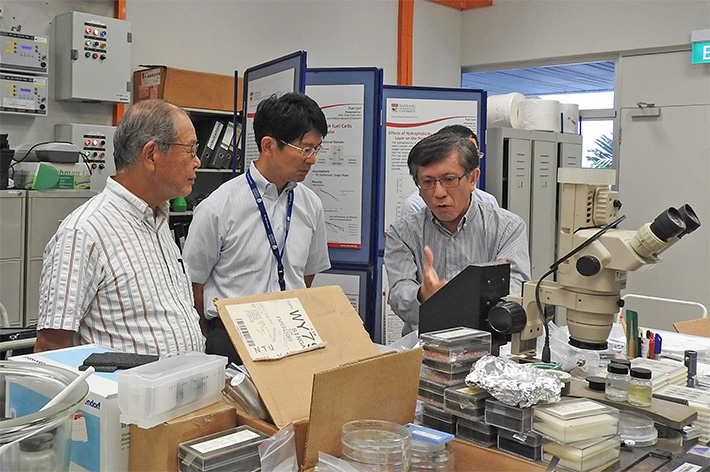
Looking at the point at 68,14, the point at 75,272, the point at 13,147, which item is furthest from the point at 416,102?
the point at 75,272

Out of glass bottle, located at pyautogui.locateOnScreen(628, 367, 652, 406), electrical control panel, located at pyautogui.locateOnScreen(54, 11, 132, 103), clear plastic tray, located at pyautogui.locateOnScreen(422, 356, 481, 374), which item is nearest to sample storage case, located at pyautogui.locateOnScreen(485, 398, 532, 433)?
clear plastic tray, located at pyautogui.locateOnScreen(422, 356, 481, 374)

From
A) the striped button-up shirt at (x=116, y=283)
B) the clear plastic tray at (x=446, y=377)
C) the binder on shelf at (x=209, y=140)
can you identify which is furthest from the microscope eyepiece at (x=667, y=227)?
the binder on shelf at (x=209, y=140)

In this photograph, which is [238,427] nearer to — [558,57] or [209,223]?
[209,223]

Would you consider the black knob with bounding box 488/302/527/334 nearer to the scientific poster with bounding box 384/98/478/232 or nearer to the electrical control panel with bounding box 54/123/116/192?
the scientific poster with bounding box 384/98/478/232

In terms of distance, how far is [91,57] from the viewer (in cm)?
406

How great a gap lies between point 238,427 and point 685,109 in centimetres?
508

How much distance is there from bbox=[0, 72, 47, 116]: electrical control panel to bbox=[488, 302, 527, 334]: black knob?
3.27 metres

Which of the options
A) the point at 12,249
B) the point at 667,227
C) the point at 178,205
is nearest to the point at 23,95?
the point at 12,249

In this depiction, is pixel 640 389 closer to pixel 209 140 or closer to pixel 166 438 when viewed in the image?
pixel 166 438

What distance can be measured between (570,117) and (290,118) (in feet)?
12.3

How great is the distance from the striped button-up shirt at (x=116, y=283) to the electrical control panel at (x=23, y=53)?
7.66 ft

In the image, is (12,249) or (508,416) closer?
(508,416)

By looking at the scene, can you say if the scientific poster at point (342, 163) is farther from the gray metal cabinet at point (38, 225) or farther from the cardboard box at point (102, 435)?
the cardboard box at point (102, 435)

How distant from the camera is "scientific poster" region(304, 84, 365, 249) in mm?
3777
